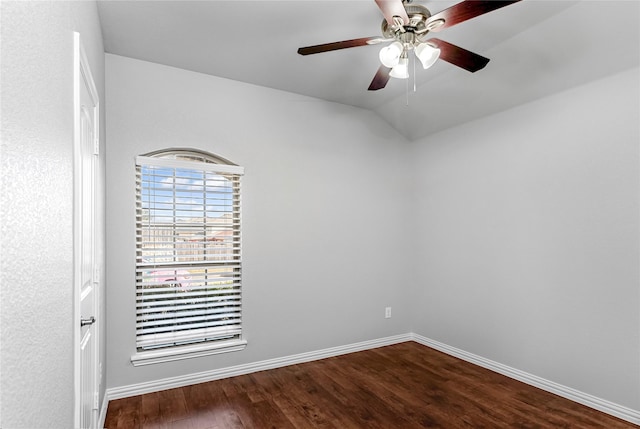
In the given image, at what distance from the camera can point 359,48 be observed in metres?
2.88

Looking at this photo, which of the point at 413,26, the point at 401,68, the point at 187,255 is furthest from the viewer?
the point at 187,255

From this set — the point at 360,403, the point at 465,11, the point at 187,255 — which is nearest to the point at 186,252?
the point at 187,255

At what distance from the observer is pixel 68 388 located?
4.20ft

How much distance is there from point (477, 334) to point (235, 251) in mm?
2522

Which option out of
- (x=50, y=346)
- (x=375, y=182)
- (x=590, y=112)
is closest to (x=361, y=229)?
(x=375, y=182)

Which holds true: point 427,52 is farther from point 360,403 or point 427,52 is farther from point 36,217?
point 360,403

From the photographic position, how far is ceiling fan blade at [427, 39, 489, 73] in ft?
6.82

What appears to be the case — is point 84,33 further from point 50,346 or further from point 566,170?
point 566,170

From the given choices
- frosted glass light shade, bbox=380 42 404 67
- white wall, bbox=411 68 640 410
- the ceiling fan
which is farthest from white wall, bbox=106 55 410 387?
frosted glass light shade, bbox=380 42 404 67

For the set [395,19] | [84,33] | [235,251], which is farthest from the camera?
[235,251]

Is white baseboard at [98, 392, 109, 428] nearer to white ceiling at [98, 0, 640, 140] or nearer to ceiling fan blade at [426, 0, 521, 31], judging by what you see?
white ceiling at [98, 0, 640, 140]

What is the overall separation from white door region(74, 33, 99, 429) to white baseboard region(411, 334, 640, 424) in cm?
322

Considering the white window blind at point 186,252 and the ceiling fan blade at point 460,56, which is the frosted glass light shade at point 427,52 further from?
the white window blind at point 186,252

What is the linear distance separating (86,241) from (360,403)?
7.31 ft
